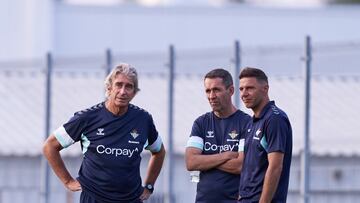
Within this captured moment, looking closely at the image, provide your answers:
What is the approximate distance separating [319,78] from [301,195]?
8.39 ft

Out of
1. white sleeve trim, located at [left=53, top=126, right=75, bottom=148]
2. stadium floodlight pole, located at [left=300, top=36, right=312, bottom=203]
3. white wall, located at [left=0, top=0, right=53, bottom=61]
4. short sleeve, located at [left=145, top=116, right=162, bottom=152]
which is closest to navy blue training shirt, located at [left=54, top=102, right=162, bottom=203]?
white sleeve trim, located at [left=53, top=126, right=75, bottom=148]

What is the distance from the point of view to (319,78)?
1553 centimetres

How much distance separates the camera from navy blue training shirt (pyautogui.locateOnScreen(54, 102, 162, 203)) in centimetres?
938

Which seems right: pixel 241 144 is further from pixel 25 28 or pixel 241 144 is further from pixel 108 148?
pixel 25 28

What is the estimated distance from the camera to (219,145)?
966cm

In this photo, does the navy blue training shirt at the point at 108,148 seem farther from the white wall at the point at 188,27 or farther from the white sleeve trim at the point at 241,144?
the white wall at the point at 188,27

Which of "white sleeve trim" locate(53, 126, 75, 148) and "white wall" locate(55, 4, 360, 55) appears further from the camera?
"white wall" locate(55, 4, 360, 55)

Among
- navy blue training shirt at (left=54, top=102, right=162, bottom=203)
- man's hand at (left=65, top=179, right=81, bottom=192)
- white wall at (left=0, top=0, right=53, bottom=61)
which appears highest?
white wall at (left=0, top=0, right=53, bottom=61)

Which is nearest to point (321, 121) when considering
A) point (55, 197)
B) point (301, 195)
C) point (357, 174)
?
point (357, 174)

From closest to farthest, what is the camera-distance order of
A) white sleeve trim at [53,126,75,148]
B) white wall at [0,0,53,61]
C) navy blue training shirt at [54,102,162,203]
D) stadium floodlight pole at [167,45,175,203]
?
navy blue training shirt at [54,102,162,203], white sleeve trim at [53,126,75,148], stadium floodlight pole at [167,45,175,203], white wall at [0,0,53,61]

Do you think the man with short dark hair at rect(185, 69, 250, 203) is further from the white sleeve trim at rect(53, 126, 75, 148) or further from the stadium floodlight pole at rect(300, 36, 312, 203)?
the stadium floodlight pole at rect(300, 36, 312, 203)

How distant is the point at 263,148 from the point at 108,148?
Result: 49.9 inches

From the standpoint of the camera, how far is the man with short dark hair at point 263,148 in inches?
345

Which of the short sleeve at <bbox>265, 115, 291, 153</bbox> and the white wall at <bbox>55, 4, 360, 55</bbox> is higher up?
the white wall at <bbox>55, 4, 360, 55</bbox>
